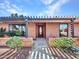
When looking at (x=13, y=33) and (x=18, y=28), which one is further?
(x=18, y=28)

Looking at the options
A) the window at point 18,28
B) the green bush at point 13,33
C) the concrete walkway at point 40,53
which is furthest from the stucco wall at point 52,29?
the concrete walkway at point 40,53

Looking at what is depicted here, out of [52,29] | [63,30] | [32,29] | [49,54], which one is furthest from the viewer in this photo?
[63,30]

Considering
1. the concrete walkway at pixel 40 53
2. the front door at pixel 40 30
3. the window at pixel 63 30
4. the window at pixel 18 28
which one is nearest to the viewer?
the concrete walkway at pixel 40 53

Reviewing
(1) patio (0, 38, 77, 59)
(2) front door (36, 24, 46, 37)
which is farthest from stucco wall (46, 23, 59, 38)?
(1) patio (0, 38, 77, 59)

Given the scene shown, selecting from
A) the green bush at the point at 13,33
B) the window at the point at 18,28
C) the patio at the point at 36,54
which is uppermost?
the window at the point at 18,28

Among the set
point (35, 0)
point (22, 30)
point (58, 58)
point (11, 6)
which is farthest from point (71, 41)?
point (11, 6)

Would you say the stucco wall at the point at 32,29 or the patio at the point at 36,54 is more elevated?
the stucco wall at the point at 32,29

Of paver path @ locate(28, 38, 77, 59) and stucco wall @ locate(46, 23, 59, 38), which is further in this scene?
stucco wall @ locate(46, 23, 59, 38)

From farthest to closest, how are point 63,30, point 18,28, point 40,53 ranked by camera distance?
point 18,28 < point 63,30 < point 40,53

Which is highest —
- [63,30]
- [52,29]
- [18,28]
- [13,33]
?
[18,28]

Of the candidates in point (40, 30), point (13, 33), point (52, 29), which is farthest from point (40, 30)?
point (13, 33)

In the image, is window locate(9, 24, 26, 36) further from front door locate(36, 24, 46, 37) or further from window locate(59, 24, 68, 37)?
window locate(59, 24, 68, 37)

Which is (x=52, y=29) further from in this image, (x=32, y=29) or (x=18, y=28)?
(x=18, y=28)

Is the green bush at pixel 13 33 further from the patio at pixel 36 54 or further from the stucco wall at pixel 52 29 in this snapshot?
the patio at pixel 36 54
